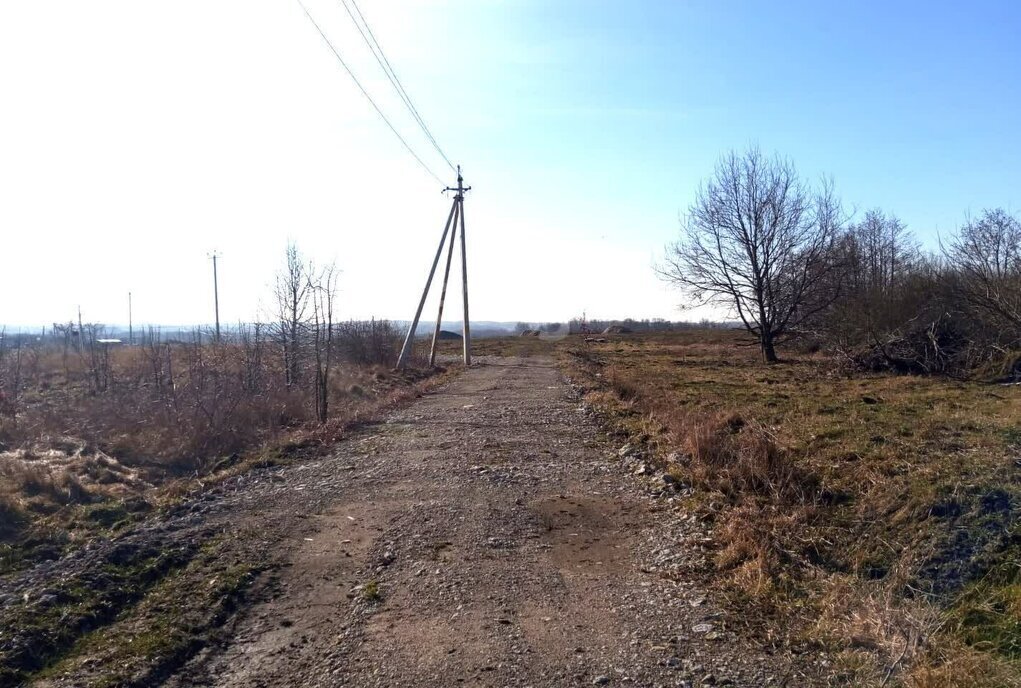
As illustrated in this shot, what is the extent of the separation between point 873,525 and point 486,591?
3.17 m

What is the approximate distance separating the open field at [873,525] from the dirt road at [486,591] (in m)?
0.43

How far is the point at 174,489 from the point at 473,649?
20.4 feet

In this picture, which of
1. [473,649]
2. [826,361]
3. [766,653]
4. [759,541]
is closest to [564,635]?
[473,649]

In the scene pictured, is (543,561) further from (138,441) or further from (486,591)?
(138,441)

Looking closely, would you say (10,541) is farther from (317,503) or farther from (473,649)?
(473,649)

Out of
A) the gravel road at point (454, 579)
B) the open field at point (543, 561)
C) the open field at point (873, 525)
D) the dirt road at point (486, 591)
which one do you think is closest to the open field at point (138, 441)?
the open field at point (543, 561)

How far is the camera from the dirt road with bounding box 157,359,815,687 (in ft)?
14.2

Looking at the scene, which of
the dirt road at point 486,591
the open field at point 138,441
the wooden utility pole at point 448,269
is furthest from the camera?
the wooden utility pole at point 448,269

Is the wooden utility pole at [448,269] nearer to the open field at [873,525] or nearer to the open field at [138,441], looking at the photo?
the open field at [138,441]

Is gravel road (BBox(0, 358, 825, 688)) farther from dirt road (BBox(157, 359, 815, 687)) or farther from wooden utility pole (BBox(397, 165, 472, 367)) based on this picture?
wooden utility pole (BBox(397, 165, 472, 367))

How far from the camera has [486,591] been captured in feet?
18.2

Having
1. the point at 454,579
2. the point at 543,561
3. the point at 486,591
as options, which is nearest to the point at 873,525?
the point at 543,561

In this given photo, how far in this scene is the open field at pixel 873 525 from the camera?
433cm

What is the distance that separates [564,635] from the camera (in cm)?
475
